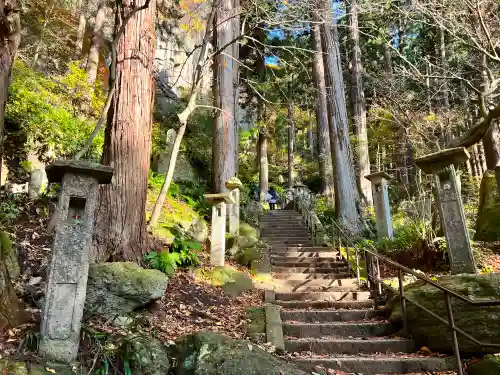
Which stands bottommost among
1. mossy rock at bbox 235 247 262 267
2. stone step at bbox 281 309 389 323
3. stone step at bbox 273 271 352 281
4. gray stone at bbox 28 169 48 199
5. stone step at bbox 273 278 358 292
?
stone step at bbox 281 309 389 323

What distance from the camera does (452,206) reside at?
624 cm

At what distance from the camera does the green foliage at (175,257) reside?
6.09m

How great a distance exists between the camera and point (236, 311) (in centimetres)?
674

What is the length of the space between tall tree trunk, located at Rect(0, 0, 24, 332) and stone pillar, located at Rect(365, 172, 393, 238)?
9.41 meters

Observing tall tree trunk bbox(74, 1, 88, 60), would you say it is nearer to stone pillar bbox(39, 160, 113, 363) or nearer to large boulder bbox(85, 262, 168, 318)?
stone pillar bbox(39, 160, 113, 363)

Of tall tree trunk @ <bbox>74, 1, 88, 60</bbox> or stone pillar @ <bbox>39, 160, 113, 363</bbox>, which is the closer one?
stone pillar @ <bbox>39, 160, 113, 363</bbox>

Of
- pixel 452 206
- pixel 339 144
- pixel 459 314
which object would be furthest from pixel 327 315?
pixel 339 144

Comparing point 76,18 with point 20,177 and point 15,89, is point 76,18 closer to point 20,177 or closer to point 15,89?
point 15,89

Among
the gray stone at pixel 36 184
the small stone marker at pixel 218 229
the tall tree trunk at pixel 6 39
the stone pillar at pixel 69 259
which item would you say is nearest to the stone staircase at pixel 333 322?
the small stone marker at pixel 218 229

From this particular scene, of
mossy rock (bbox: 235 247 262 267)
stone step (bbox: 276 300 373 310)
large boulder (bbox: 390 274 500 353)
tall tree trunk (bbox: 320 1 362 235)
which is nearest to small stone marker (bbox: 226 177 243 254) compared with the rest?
mossy rock (bbox: 235 247 262 267)

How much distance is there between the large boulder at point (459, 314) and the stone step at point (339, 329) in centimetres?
51

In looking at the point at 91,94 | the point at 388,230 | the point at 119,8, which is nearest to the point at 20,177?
the point at 119,8

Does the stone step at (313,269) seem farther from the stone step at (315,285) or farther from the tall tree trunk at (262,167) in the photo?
the tall tree trunk at (262,167)

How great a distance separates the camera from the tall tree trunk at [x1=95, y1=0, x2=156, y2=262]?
5.71 metres
